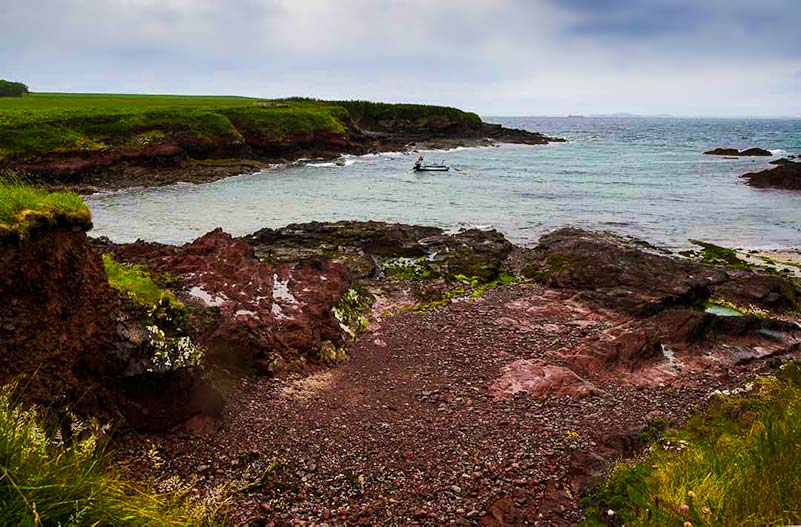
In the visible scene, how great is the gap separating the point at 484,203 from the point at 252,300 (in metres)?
30.0

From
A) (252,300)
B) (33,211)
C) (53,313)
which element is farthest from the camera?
(252,300)

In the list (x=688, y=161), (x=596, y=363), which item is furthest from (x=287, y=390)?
(x=688, y=161)

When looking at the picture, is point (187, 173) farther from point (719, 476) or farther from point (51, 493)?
point (719, 476)

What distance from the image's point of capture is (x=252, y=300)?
15.6 meters

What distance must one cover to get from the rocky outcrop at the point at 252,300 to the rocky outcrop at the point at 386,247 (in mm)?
4606

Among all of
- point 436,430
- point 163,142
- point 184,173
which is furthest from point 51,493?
point 163,142

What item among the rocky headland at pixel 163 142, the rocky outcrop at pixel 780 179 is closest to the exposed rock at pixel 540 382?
the rocky headland at pixel 163 142

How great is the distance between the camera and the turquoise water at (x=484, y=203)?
33.0m

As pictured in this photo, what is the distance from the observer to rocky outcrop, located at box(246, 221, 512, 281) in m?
24.1

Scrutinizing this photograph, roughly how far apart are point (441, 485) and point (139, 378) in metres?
6.07

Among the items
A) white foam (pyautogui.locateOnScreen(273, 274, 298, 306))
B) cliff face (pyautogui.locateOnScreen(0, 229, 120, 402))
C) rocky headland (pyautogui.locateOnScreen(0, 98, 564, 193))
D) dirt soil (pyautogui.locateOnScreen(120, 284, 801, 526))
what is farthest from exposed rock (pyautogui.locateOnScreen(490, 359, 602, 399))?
rocky headland (pyautogui.locateOnScreen(0, 98, 564, 193))

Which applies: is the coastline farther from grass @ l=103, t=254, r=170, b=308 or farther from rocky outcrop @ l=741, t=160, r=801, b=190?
rocky outcrop @ l=741, t=160, r=801, b=190

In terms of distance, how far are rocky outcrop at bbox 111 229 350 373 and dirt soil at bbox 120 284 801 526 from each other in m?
0.85

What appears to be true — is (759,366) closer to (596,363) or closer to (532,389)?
(596,363)
